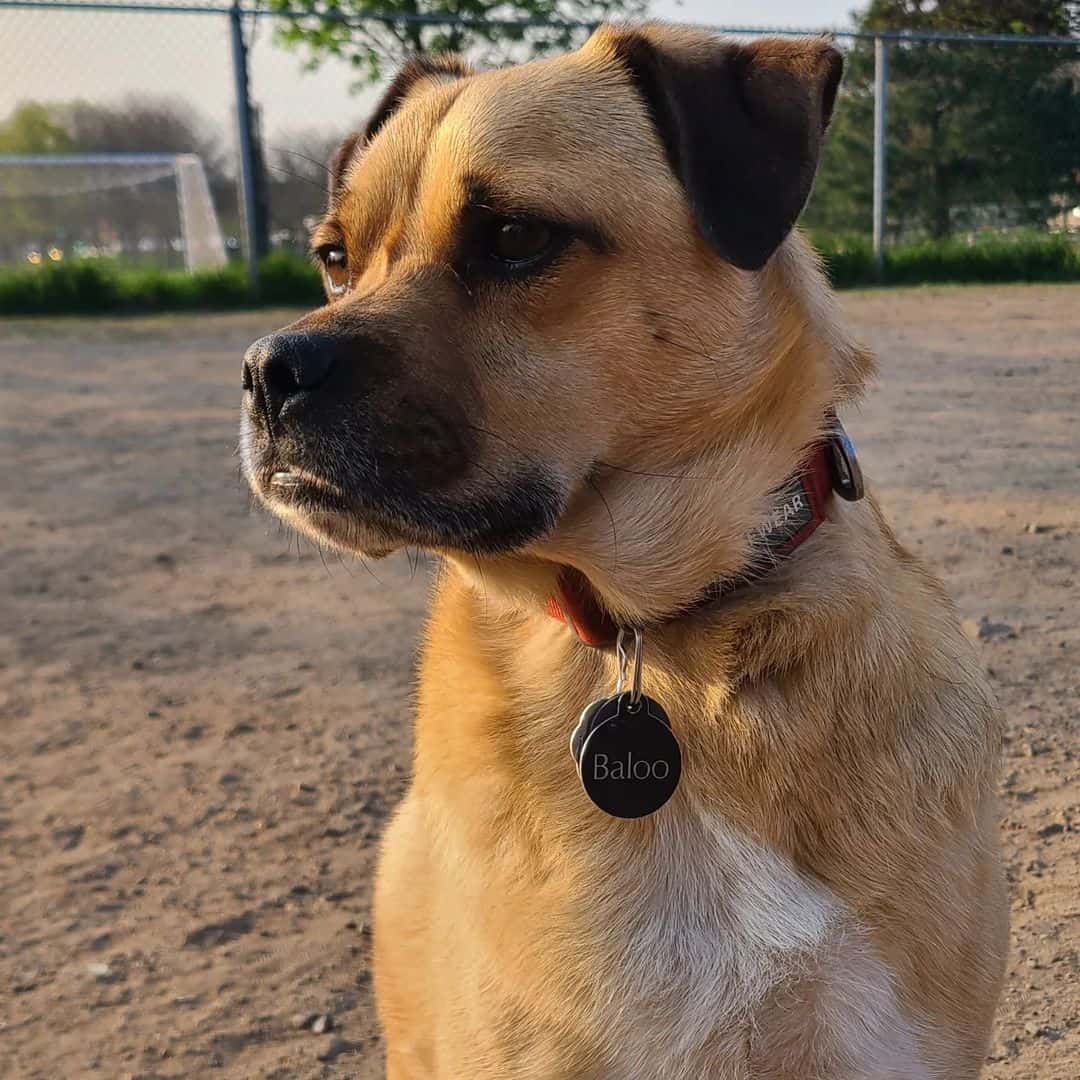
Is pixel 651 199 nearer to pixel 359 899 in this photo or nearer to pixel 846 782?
pixel 846 782

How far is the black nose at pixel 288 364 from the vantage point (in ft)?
5.20

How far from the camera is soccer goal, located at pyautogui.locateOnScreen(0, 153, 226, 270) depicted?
1555cm

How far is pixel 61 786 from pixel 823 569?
2390mm

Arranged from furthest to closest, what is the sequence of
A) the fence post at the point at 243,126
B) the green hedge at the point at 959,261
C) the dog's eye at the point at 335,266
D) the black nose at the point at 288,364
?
the green hedge at the point at 959,261, the fence post at the point at 243,126, the dog's eye at the point at 335,266, the black nose at the point at 288,364

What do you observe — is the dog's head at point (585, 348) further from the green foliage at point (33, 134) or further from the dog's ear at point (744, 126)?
the green foliage at point (33, 134)

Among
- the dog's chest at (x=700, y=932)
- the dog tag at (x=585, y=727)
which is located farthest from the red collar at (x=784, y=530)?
the dog's chest at (x=700, y=932)

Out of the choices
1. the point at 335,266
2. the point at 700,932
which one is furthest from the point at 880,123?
the point at 700,932

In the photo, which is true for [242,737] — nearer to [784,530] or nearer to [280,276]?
[784,530]

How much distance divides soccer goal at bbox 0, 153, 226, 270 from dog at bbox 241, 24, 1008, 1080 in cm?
1405

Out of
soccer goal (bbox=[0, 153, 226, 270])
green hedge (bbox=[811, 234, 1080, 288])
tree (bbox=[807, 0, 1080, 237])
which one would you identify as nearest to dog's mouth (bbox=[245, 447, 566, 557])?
green hedge (bbox=[811, 234, 1080, 288])

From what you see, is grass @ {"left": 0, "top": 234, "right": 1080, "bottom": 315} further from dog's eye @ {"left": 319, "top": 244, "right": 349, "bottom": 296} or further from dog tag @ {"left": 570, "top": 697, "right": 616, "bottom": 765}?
dog tag @ {"left": 570, "top": 697, "right": 616, "bottom": 765}

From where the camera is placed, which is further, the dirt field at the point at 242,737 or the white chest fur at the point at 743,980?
the dirt field at the point at 242,737

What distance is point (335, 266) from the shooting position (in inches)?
86.9

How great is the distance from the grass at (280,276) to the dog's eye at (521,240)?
11.2m
